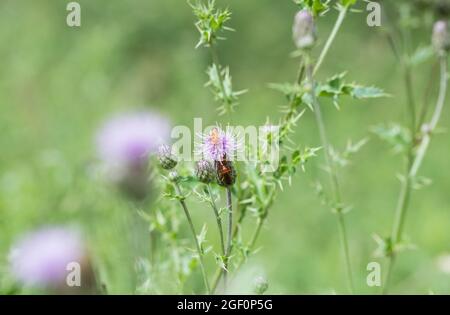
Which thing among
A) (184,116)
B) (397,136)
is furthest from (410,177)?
(184,116)

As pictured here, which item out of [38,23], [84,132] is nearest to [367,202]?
[84,132]

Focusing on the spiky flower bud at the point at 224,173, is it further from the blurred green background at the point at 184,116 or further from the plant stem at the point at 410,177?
the plant stem at the point at 410,177

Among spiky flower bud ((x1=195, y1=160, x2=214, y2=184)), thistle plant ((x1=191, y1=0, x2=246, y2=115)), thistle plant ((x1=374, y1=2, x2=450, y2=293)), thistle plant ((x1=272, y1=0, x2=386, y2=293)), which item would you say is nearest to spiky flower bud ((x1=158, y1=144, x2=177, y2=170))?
spiky flower bud ((x1=195, y1=160, x2=214, y2=184))

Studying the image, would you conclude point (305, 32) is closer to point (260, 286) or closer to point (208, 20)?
point (208, 20)

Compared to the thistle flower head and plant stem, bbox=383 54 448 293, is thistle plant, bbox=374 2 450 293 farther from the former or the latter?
the thistle flower head

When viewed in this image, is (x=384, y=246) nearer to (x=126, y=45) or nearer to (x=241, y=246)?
(x=241, y=246)

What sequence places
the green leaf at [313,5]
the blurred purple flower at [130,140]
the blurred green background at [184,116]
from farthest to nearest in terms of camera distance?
the blurred green background at [184,116]
the blurred purple flower at [130,140]
the green leaf at [313,5]

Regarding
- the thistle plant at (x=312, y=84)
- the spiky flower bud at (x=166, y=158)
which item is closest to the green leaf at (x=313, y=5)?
the thistle plant at (x=312, y=84)
